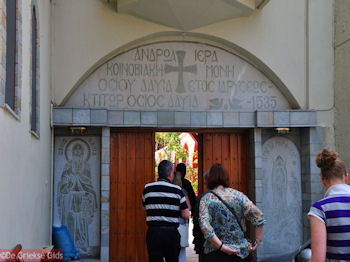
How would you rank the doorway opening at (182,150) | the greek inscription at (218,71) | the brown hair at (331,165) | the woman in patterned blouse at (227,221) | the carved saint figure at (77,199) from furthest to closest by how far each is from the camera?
the doorway opening at (182,150), the greek inscription at (218,71), the carved saint figure at (77,199), the woman in patterned blouse at (227,221), the brown hair at (331,165)

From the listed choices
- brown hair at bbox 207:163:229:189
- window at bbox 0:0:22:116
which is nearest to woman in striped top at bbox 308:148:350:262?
brown hair at bbox 207:163:229:189

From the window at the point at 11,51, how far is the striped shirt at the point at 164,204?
1.93 meters

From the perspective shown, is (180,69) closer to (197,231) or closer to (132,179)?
(132,179)

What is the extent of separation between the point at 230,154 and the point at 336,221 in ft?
21.3

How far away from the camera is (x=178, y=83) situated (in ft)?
30.2

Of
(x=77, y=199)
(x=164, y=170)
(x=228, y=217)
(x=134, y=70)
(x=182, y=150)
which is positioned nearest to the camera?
(x=228, y=217)

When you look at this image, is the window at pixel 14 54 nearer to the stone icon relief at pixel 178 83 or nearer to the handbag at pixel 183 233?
the handbag at pixel 183 233

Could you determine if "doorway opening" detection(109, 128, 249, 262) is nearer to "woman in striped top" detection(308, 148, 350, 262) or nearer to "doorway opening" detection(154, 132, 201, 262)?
"woman in striped top" detection(308, 148, 350, 262)

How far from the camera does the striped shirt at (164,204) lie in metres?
5.74

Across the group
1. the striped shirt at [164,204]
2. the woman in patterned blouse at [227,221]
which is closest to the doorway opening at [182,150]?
the striped shirt at [164,204]

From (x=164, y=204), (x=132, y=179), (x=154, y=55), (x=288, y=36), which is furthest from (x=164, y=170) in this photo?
(x=288, y=36)

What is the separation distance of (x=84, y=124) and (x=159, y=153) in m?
15.6

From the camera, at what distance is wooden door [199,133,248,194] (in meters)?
9.59

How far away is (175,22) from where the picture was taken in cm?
883
